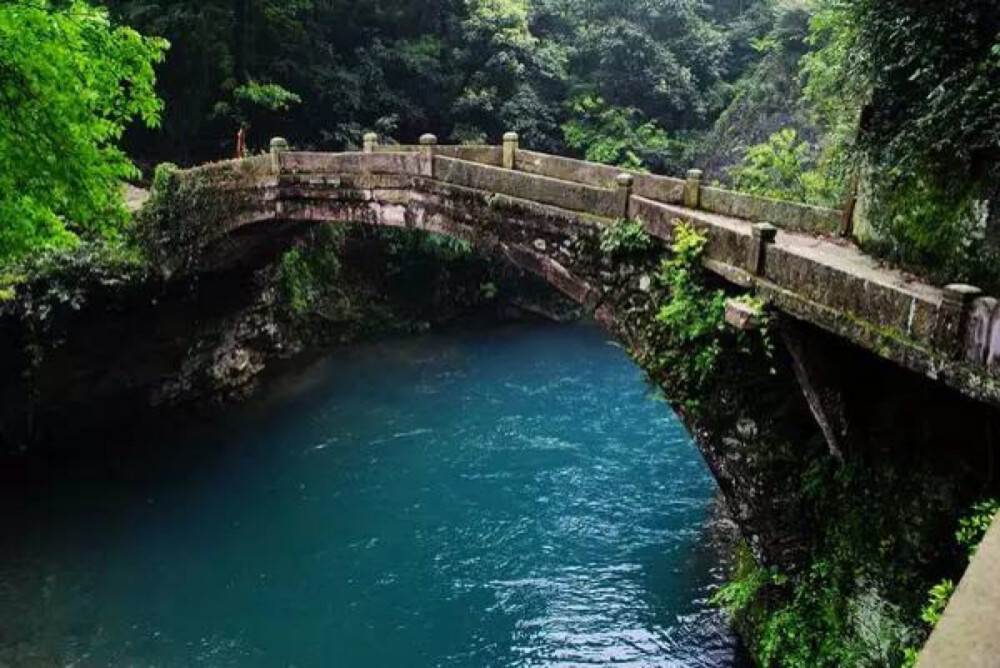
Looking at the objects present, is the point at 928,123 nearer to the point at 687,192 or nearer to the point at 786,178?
the point at 687,192

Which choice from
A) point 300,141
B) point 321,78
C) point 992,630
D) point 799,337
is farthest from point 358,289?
point 992,630

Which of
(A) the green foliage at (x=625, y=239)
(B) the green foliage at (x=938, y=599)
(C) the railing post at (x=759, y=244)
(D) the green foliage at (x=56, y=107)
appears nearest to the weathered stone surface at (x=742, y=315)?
(C) the railing post at (x=759, y=244)

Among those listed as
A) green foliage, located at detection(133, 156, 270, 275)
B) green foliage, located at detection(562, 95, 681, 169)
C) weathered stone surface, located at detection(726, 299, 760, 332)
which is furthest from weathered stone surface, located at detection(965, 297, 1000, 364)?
green foliage, located at detection(562, 95, 681, 169)

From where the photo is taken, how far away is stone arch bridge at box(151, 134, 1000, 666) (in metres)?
6.55

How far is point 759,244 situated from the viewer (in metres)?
9.42

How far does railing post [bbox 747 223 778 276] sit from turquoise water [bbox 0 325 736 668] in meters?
3.15

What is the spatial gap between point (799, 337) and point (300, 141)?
20.3m

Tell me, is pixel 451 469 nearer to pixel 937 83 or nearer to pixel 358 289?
pixel 358 289

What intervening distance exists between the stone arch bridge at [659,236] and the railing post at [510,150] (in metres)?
0.03

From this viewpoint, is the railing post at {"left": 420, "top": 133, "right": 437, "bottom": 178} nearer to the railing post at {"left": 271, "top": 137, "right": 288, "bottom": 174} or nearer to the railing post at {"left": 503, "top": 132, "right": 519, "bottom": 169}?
the railing post at {"left": 503, "top": 132, "right": 519, "bottom": 169}

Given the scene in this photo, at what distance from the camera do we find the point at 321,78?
2561cm

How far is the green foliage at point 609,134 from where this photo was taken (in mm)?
28594

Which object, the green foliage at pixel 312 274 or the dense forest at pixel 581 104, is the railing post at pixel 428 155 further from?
the green foliage at pixel 312 274

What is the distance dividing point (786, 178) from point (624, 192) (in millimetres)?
8201
